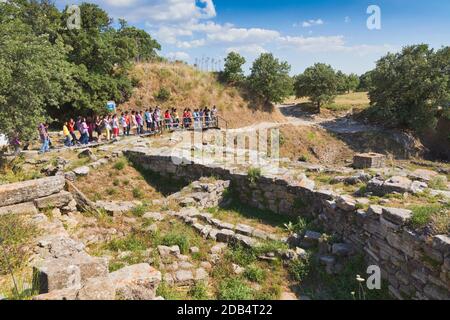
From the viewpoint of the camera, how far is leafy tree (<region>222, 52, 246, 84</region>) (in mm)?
30453

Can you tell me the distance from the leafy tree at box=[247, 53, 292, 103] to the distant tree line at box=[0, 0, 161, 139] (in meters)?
10.8

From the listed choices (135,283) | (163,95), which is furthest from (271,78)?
(135,283)

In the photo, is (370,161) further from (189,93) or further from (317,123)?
(189,93)

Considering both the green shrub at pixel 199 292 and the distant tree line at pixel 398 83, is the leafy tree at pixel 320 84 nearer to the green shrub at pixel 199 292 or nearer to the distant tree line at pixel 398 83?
the distant tree line at pixel 398 83

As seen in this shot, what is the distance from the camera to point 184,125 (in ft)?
69.2

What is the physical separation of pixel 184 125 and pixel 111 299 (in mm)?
16791

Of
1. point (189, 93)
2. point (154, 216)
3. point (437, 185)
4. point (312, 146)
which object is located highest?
point (189, 93)

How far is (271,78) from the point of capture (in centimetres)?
2945

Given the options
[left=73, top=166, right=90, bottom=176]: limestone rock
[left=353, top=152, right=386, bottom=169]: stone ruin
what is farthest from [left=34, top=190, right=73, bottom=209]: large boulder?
[left=353, top=152, right=386, bottom=169]: stone ruin

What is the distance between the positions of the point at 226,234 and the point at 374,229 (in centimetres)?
370

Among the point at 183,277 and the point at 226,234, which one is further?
the point at 226,234

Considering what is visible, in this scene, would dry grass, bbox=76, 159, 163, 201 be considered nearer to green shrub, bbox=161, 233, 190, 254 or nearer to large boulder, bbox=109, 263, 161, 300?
green shrub, bbox=161, 233, 190, 254

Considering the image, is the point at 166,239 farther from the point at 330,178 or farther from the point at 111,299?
the point at 330,178
